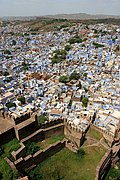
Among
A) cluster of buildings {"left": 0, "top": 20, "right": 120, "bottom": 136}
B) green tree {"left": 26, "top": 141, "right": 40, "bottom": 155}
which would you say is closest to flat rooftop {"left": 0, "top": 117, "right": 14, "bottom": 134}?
green tree {"left": 26, "top": 141, "right": 40, "bottom": 155}

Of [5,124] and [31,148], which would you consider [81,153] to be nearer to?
[31,148]

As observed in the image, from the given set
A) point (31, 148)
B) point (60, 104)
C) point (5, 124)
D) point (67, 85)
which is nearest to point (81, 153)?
point (31, 148)

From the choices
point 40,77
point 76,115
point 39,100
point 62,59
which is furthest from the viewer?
point 62,59

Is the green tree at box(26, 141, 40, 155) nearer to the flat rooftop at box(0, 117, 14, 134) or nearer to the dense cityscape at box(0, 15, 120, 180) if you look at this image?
the dense cityscape at box(0, 15, 120, 180)

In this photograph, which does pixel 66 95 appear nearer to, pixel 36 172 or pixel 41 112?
pixel 41 112

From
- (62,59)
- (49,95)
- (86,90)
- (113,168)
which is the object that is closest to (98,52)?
(62,59)

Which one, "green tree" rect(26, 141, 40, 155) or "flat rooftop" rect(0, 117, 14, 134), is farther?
"flat rooftop" rect(0, 117, 14, 134)

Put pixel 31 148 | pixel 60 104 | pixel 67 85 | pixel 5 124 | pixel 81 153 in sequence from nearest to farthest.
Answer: pixel 31 148 → pixel 81 153 → pixel 5 124 → pixel 60 104 → pixel 67 85

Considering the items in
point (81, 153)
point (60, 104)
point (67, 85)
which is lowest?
point (60, 104)

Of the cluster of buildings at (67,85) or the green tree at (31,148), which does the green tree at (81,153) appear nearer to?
the cluster of buildings at (67,85)
